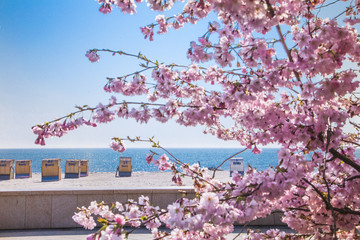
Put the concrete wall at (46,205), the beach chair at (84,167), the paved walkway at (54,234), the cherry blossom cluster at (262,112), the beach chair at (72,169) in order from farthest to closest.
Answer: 1. the beach chair at (84,167)
2. the beach chair at (72,169)
3. the concrete wall at (46,205)
4. the paved walkway at (54,234)
5. the cherry blossom cluster at (262,112)

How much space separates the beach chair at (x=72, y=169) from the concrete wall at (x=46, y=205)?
1440cm

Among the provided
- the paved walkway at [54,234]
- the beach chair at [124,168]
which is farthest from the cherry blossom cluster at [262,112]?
the beach chair at [124,168]

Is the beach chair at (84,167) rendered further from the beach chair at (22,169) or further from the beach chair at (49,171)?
the beach chair at (22,169)

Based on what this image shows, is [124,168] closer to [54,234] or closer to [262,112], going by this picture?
[54,234]

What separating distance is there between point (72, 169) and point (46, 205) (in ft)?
48.3

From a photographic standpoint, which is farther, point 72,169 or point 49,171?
point 72,169

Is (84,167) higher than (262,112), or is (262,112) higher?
(262,112)

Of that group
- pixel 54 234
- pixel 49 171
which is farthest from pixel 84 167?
pixel 54 234

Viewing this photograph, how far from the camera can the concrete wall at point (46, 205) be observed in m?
6.44

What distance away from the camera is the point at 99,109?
3.28 meters

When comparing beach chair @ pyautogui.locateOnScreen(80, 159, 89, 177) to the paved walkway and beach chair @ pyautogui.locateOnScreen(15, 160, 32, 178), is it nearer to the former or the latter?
beach chair @ pyautogui.locateOnScreen(15, 160, 32, 178)

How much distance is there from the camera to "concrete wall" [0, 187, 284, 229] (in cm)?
644

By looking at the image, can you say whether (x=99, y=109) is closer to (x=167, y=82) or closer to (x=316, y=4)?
(x=167, y=82)

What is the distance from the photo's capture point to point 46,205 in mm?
6516
